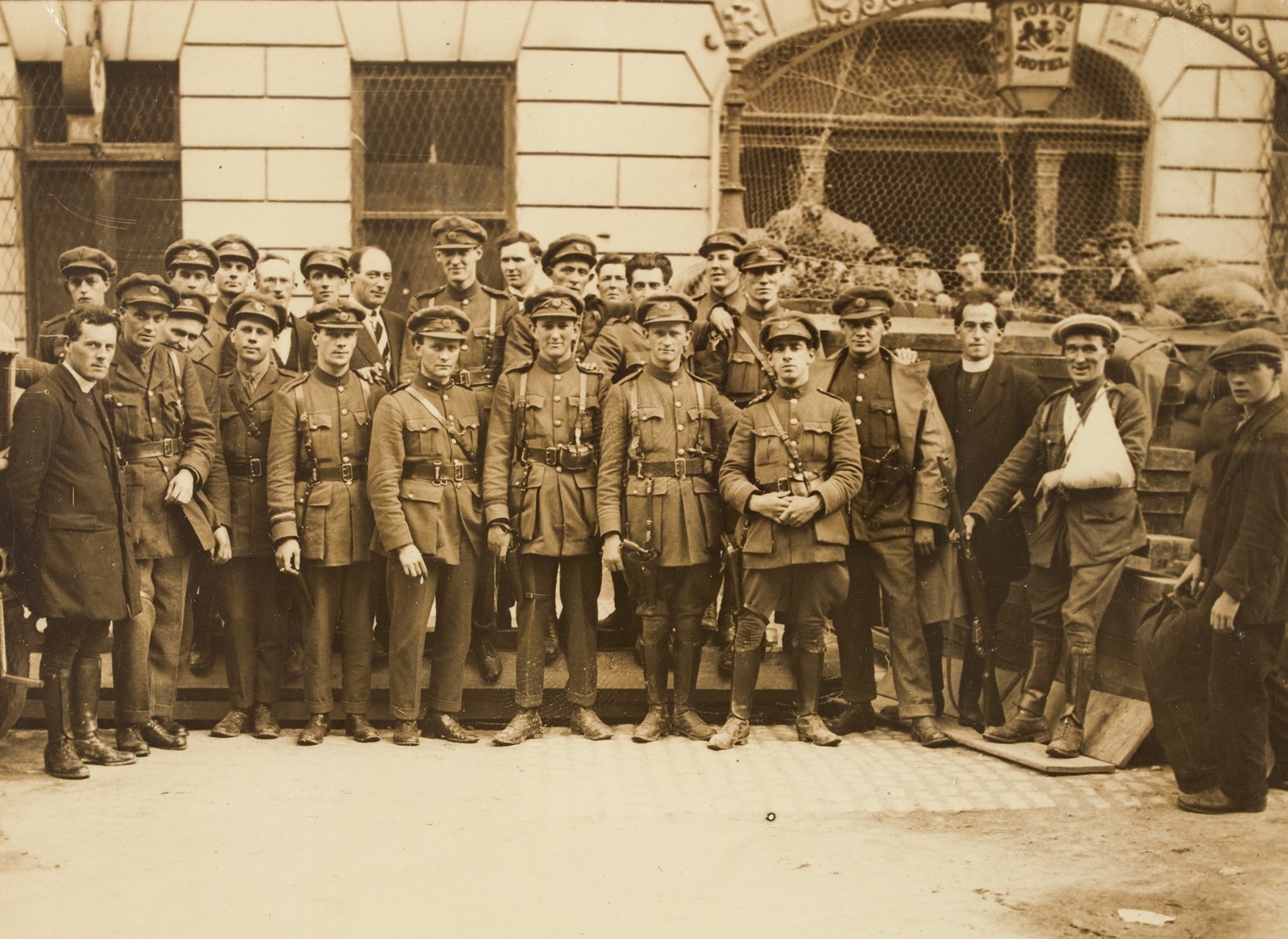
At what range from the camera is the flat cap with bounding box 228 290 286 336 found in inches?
277

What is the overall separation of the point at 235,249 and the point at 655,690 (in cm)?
364

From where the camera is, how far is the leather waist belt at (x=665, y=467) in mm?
6957

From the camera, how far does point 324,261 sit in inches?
304

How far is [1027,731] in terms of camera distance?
22.5 ft

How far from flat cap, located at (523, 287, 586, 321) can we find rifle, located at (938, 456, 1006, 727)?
81.4 inches

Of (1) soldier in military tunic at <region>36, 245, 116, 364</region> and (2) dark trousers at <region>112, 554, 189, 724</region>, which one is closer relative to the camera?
(2) dark trousers at <region>112, 554, 189, 724</region>

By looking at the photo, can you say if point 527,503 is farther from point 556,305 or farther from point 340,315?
point 340,315

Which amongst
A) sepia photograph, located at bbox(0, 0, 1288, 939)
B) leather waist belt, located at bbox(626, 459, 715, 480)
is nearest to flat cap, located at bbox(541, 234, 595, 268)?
sepia photograph, located at bbox(0, 0, 1288, 939)

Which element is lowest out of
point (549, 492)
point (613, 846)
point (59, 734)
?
point (613, 846)

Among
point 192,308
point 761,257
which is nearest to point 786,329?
point 761,257

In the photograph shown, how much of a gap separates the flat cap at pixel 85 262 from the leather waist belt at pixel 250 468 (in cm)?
133

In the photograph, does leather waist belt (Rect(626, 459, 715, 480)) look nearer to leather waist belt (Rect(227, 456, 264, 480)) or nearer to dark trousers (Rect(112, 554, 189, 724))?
leather waist belt (Rect(227, 456, 264, 480))

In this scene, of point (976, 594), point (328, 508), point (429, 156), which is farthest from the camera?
point (429, 156)

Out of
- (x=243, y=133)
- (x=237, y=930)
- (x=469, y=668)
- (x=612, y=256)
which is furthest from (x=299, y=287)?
(x=237, y=930)
